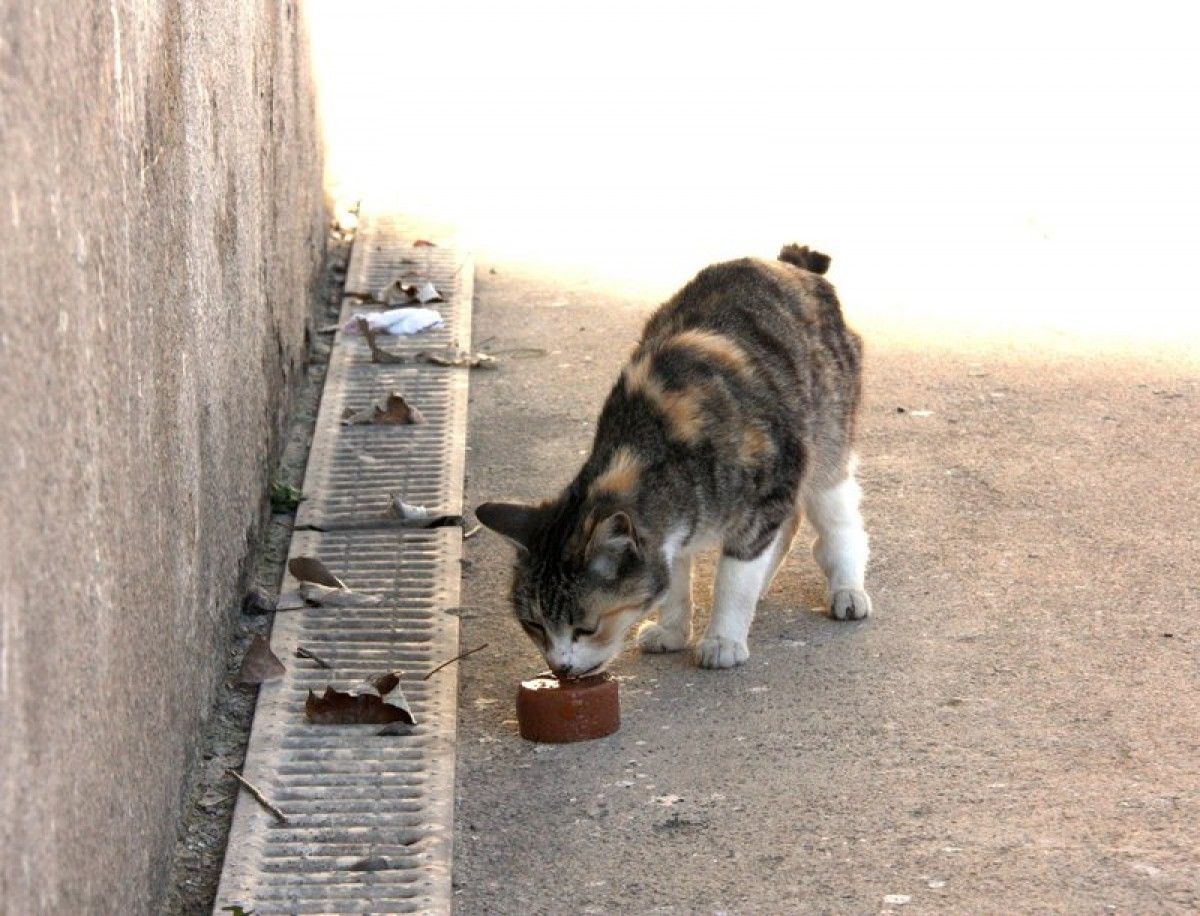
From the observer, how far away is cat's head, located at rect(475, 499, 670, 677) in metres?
4.66

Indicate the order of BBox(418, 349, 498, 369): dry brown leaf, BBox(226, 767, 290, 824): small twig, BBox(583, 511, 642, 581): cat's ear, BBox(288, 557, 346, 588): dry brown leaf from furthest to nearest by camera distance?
BBox(418, 349, 498, 369): dry brown leaf, BBox(288, 557, 346, 588): dry brown leaf, BBox(583, 511, 642, 581): cat's ear, BBox(226, 767, 290, 824): small twig

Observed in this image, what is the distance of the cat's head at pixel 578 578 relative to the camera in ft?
15.3

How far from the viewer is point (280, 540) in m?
5.83

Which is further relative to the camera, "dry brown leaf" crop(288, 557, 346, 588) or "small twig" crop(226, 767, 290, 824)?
"dry brown leaf" crop(288, 557, 346, 588)

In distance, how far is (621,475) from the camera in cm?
486

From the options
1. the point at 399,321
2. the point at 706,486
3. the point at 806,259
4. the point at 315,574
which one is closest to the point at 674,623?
the point at 706,486

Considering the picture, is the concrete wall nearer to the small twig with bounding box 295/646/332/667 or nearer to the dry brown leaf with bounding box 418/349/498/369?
the small twig with bounding box 295/646/332/667

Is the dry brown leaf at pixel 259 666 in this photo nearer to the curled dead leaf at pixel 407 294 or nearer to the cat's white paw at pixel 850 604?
the cat's white paw at pixel 850 604

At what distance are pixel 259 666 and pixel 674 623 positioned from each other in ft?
3.74

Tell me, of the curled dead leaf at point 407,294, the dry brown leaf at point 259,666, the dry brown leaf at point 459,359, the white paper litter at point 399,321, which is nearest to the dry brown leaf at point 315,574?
the dry brown leaf at point 259,666

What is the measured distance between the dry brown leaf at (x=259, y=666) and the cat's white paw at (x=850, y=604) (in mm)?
1533

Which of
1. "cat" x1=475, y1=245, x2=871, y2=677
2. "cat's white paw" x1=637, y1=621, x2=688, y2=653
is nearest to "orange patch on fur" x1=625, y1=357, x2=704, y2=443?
"cat" x1=475, y1=245, x2=871, y2=677

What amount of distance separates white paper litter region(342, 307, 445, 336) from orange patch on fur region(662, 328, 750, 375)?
2715mm

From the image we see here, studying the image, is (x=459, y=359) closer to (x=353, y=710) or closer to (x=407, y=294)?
(x=407, y=294)
